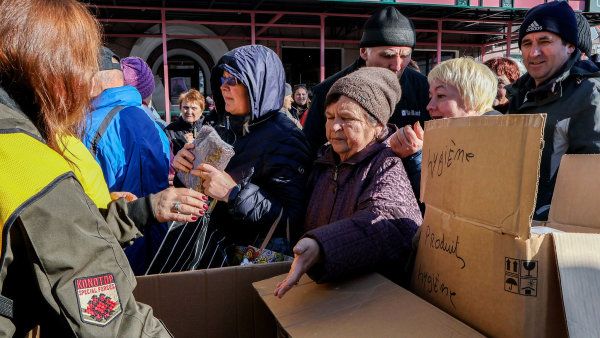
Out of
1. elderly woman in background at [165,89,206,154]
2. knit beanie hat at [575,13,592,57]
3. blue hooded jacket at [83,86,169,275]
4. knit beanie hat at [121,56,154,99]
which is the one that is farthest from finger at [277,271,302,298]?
elderly woman in background at [165,89,206,154]

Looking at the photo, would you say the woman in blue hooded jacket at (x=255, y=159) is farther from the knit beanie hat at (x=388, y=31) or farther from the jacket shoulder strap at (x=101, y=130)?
the knit beanie hat at (x=388, y=31)

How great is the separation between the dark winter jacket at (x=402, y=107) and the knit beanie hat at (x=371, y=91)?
2.48ft

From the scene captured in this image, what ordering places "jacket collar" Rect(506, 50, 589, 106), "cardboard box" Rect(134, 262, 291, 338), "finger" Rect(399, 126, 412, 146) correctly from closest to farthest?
"cardboard box" Rect(134, 262, 291, 338)
"finger" Rect(399, 126, 412, 146)
"jacket collar" Rect(506, 50, 589, 106)

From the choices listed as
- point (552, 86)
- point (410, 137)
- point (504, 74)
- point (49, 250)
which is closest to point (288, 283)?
point (49, 250)

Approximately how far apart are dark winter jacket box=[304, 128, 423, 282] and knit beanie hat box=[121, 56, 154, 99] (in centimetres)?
235

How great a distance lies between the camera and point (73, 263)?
0.84 m

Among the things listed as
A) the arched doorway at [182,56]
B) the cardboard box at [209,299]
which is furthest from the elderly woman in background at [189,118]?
the arched doorway at [182,56]

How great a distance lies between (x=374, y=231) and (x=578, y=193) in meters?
0.60

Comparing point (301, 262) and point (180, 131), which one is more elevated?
point (180, 131)

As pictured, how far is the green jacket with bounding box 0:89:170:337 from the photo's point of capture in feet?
2.61

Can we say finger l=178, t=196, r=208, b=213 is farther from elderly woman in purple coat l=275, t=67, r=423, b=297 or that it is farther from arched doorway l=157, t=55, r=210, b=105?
arched doorway l=157, t=55, r=210, b=105

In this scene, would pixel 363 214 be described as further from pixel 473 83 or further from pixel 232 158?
pixel 473 83

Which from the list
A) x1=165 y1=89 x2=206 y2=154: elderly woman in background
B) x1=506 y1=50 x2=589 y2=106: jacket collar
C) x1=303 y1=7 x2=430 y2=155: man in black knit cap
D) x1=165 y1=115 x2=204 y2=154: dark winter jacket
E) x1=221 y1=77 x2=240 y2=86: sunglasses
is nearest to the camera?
x1=221 y1=77 x2=240 y2=86: sunglasses

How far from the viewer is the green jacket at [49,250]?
796 mm
